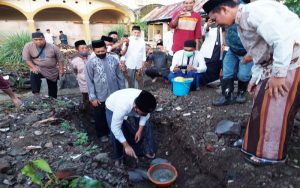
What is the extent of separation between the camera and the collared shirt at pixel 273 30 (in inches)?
75.0

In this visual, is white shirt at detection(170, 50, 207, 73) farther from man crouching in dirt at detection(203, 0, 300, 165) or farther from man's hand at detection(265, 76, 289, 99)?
man's hand at detection(265, 76, 289, 99)

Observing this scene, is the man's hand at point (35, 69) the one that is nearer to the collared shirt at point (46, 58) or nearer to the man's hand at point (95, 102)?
the collared shirt at point (46, 58)

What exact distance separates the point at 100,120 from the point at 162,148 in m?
1.20

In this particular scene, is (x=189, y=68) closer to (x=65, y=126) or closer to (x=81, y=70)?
(x=81, y=70)

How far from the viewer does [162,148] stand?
153 inches

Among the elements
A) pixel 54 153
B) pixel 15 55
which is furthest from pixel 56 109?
pixel 15 55

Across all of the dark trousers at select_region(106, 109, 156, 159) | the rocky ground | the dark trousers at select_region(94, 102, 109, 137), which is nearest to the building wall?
the rocky ground

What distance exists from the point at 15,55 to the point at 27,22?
419 inches

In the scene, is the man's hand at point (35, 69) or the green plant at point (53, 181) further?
the man's hand at point (35, 69)

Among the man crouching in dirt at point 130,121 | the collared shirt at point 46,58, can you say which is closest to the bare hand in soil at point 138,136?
the man crouching in dirt at point 130,121

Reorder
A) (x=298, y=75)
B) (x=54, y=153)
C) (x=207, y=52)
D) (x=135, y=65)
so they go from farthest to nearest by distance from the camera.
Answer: (x=135, y=65) < (x=207, y=52) < (x=54, y=153) < (x=298, y=75)

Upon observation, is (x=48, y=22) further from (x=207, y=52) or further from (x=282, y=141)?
(x=282, y=141)

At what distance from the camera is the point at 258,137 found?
2.40 m

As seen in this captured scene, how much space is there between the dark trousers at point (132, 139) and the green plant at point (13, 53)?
292 inches
